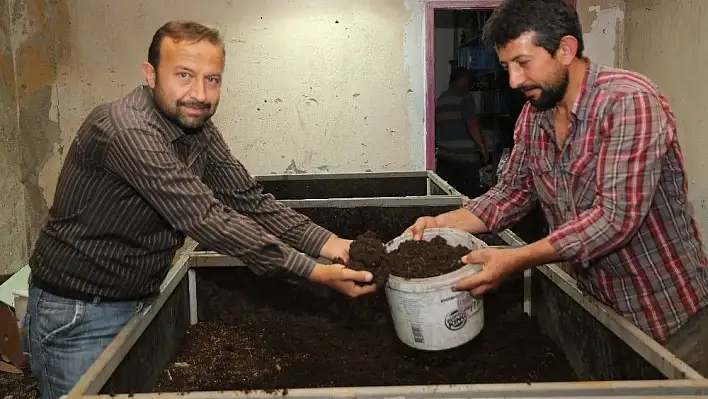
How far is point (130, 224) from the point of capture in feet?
4.83

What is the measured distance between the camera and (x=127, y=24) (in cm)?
409

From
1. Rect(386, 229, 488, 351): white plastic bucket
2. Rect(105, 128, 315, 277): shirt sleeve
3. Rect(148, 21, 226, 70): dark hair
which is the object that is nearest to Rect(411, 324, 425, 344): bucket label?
Rect(386, 229, 488, 351): white plastic bucket

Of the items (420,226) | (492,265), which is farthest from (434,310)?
(420,226)

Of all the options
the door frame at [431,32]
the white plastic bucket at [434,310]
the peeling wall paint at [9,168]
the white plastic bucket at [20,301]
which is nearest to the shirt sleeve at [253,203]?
the white plastic bucket at [434,310]

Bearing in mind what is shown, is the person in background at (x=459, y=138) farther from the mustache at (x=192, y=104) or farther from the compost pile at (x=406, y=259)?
the mustache at (x=192, y=104)

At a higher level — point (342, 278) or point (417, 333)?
point (342, 278)

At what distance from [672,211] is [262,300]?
1.21 m

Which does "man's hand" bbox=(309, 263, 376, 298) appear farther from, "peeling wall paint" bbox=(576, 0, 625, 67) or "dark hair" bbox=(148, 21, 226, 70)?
"peeling wall paint" bbox=(576, 0, 625, 67)

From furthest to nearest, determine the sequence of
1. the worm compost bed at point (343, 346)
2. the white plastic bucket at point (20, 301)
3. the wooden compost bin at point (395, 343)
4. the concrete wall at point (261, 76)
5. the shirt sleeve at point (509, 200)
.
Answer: the concrete wall at point (261, 76) → the white plastic bucket at point (20, 301) → the shirt sleeve at point (509, 200) → the worm compost bed at point (343, 346) → the wooden compost bin at point (395, 343)

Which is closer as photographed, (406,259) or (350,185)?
(406,259)

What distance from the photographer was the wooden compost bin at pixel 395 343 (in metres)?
1.03

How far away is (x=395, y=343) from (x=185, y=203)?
85 cm

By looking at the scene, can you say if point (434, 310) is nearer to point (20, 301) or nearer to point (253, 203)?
point (253, 203)

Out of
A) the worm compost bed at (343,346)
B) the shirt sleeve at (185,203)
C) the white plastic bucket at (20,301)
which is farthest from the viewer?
the white plastic bucket at (20,301)
